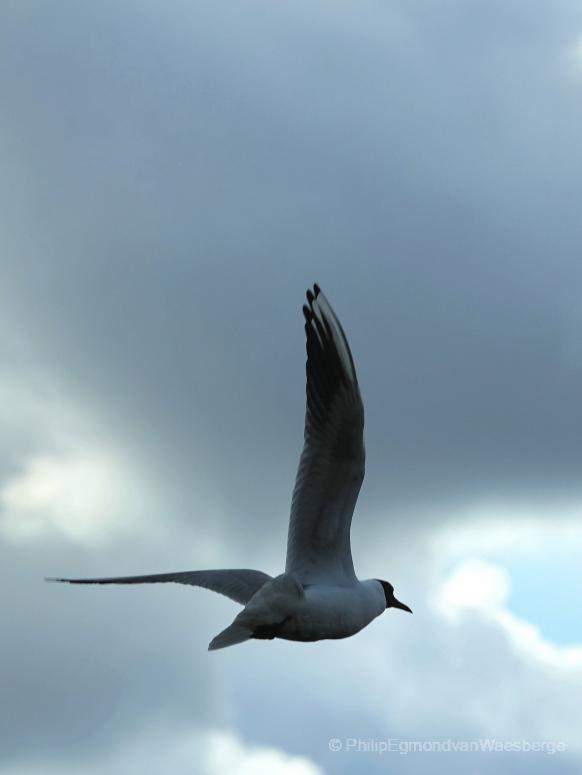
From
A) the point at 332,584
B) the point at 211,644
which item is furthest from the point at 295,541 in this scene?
the point at 211,644

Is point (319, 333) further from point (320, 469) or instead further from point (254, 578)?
point (254, 578)

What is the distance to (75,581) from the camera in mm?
24547

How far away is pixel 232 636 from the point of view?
2200cm

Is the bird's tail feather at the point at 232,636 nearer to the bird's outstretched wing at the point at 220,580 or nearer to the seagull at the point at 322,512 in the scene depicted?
the seagull at the point at 322,512

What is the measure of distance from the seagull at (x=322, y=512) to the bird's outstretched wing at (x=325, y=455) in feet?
0.04

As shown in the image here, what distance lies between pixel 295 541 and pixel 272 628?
4.59 ft

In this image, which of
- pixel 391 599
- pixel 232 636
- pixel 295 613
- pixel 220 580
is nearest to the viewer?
pixel 232 636

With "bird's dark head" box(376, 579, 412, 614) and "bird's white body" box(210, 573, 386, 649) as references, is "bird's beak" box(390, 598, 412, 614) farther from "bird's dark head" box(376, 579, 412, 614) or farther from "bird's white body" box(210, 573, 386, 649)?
"bird's white body" box(210, 573, 386, 649)

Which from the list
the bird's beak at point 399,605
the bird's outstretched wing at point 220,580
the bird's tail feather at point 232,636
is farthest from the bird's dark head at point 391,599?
the bird's tail feather at point 232,636

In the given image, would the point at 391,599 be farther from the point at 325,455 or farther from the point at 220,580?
the point at 325,455

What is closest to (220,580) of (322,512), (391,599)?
(322,512)

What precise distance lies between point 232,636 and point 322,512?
6.88 feet

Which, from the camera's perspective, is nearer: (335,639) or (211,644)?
(211,644)

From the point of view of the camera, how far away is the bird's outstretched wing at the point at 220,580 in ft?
78.5
